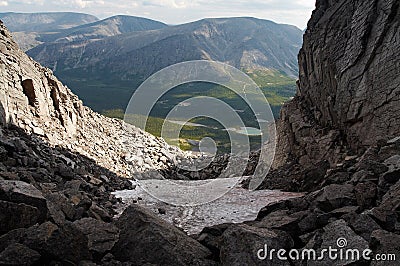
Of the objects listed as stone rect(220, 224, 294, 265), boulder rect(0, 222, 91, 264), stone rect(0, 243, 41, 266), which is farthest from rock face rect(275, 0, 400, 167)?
→ stone rect(0, 243, 41, 266)

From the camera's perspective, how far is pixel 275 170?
28.4 metres

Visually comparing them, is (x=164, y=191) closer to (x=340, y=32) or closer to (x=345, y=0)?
(x=340, y=32)

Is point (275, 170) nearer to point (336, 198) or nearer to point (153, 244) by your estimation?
point (336, 198)

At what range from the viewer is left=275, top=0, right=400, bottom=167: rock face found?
19000mm

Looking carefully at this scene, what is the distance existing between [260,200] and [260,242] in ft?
39.6

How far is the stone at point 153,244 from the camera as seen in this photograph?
29.7ft

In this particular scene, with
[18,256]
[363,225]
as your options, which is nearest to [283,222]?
[363,225]

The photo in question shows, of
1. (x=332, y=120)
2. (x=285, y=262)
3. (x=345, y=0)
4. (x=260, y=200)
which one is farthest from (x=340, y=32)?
(x=285, y=262)

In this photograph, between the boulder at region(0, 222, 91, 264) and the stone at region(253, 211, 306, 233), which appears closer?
the boulder at region(0, 222, 91, 264)

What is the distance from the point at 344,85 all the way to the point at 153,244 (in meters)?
16.4

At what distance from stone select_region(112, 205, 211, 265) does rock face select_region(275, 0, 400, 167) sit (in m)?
12.4

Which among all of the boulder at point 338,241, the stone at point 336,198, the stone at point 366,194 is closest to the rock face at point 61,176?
the boulder at point 338,241

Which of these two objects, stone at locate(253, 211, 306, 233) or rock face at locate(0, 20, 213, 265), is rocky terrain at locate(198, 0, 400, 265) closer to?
stone at locate(253, 211, 306, 233)

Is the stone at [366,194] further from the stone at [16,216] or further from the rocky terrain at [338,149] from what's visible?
the stone at [16,216]
